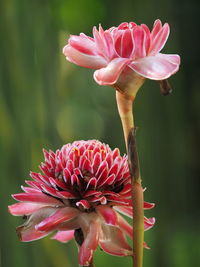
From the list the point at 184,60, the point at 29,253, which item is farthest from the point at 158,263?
the point at 184,60

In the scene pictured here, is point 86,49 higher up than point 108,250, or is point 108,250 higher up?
point 86,49

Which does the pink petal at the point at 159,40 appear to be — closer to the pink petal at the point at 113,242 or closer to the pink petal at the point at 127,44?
the pink petal at the point at 127,44

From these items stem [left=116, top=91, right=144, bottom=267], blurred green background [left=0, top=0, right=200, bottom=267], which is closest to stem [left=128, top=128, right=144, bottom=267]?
stem [left=116, top=91, right=144, bottom=267]

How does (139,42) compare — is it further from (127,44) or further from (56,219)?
(56,219)

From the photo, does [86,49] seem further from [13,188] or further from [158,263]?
[158,263]

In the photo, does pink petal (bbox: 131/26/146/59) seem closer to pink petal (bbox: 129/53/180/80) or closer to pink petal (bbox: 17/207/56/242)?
pink petal (bbox: 129/53/180/80)

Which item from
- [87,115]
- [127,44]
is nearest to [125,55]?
[127,44]

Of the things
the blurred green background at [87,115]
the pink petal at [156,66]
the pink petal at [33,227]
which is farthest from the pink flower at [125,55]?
the blurred green background at [87,115]
